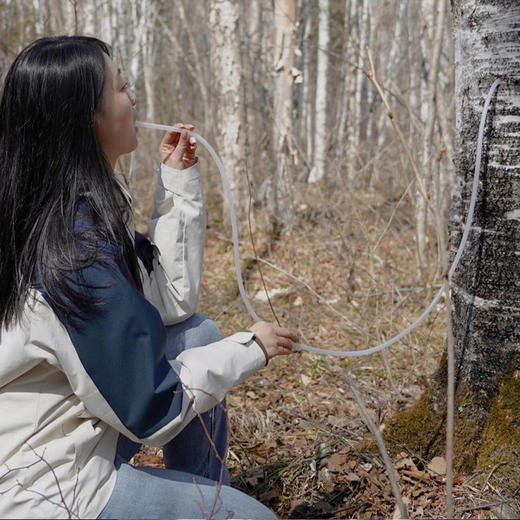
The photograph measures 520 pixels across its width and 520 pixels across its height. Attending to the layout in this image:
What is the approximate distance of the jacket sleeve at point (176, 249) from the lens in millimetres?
1864

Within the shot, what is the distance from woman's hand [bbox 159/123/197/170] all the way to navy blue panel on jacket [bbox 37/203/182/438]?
1.99ft

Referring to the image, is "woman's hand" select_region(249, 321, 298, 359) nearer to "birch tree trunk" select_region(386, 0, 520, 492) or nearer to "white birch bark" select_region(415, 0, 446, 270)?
"birch tree trunk" select_region(386, 0, 520, 492)

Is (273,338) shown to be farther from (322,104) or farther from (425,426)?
(322,104)

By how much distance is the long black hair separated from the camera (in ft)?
4.53

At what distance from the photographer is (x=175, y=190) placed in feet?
6.19

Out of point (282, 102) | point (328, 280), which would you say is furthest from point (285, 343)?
point (282, 102)

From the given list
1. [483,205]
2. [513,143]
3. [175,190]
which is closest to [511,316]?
[483,205]

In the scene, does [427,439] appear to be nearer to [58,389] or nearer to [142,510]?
[142,510]

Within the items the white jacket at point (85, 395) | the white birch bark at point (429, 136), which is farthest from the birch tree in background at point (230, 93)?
the white jacket at point (85, 395)

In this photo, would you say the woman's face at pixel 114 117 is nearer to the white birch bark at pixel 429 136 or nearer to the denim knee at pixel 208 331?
the denim knee at pixel 208 331

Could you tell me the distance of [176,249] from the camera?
1.86 metres

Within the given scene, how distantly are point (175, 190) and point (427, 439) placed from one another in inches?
44.8

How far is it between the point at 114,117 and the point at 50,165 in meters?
0.21

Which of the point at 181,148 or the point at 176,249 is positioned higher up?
the point at 181,148
